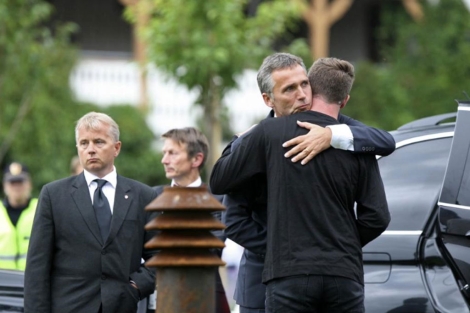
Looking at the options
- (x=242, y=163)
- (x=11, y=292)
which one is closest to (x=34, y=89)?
(x=11, y=292)

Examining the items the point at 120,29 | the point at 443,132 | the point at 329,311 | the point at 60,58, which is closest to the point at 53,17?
the point at 120,29

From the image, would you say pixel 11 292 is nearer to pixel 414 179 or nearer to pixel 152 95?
pixel 414 179

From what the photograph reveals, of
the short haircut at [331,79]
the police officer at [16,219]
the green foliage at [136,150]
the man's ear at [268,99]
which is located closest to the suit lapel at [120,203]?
the man's ear at [268,99]

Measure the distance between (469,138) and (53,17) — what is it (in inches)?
710

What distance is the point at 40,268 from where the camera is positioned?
4750mm

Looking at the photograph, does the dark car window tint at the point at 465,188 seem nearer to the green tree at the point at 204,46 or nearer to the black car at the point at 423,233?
the black car at the point at 423,233

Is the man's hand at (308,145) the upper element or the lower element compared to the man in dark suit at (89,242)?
upper

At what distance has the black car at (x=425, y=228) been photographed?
5008 millimetres

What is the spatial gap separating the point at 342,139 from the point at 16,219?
5037 mm

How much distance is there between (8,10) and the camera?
1230 centimetres

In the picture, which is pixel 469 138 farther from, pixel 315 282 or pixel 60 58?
pixel 60 58

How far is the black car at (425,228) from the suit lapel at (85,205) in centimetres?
157

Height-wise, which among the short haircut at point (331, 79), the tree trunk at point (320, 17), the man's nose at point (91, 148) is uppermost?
the tree trunk at point (320, 17)

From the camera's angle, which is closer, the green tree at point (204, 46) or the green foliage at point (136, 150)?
the green tree at point (204, 46)
